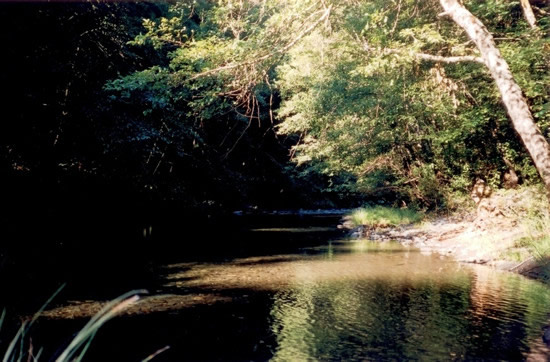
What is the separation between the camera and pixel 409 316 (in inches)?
300

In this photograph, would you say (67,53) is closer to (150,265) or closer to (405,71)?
(150,265)

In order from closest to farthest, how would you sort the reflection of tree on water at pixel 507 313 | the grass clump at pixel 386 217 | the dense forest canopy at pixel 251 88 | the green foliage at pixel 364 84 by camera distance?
the reflection of tree on water at pixel 507 313, the green foliage at pixel 364 84, the dense forest canopy at pixel 251 88, the grass clump at pixel 386 217

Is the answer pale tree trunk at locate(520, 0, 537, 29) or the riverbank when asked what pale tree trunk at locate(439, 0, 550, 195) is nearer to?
the riverbank

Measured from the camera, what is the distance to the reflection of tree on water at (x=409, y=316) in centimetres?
609

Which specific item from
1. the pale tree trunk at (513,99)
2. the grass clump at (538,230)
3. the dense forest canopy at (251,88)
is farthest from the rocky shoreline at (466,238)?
the pale tree trunk at (513,99)

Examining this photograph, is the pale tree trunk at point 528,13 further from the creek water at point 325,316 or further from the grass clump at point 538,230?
the creek water at point 325,316

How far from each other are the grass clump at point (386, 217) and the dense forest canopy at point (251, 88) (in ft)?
3.31

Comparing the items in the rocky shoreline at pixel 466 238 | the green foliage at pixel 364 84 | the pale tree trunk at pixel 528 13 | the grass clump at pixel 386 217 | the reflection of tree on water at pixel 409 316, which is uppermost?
the pale tree trunk at pixel 528 13

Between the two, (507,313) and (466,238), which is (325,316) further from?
(466,238)

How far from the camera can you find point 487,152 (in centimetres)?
1759

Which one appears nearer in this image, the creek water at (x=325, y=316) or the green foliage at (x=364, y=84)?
the creek water at (x=325, y=316)

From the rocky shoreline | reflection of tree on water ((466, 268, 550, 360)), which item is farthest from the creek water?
the rocky shoreline

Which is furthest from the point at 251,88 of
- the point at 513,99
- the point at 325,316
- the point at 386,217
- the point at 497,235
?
the point at 386,217

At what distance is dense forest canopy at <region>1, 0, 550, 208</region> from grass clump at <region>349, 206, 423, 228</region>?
101 cm
